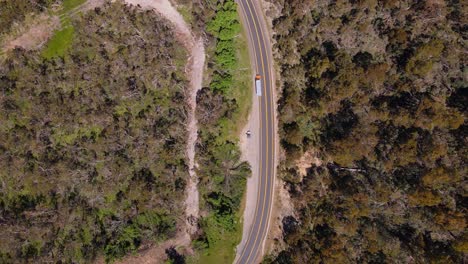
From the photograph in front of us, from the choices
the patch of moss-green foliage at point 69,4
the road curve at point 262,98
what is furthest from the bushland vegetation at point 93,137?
the road curve at point 262,98

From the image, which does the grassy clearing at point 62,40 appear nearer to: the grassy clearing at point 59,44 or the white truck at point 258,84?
the grassy clearing at point 59,44

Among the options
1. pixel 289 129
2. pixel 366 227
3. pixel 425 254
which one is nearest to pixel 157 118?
pixel 289 129

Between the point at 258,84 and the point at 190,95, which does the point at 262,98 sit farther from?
the point at 190,95

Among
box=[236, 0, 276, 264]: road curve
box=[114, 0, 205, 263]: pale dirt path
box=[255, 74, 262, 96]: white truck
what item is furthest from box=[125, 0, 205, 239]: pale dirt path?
box=[255, 74, 262, 96]: white truck

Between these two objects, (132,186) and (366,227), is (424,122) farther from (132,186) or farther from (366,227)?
(132,186)

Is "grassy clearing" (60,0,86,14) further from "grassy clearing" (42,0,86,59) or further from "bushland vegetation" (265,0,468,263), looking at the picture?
"bushland vegetation" (265,0,468,263)
